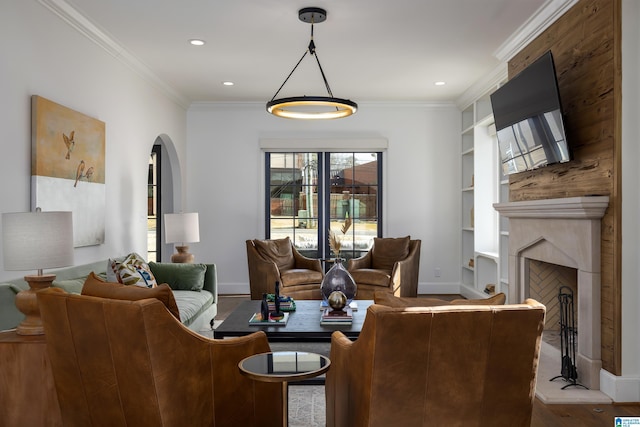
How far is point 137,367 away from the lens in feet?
6.44

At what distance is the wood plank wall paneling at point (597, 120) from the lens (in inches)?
121

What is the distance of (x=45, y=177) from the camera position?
3.46m

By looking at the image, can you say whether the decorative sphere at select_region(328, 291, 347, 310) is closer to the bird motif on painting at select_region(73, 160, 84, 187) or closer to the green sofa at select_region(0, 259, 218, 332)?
the green sofa at select_region(0, 259, 218, 332)

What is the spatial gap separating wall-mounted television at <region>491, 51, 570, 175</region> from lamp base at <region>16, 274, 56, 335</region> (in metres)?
3.16

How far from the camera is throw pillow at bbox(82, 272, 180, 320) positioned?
2088 millimetres

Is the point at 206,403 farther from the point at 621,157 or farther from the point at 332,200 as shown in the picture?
the point at 332,200

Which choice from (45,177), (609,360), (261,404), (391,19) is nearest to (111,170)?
(45,177)

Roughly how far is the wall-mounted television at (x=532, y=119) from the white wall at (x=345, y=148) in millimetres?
2703

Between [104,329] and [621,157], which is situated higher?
[621,157]

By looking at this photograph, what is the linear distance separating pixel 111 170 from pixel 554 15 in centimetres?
384

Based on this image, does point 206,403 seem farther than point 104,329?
Yes

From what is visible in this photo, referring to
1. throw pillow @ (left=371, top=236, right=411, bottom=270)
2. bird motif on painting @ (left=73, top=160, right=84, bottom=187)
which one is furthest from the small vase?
throw pillow @ (left=371, top=236, right=411, bottom=270)

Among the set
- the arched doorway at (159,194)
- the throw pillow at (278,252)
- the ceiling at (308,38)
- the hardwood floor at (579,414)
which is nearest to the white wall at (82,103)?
the ceiling at (308,38)

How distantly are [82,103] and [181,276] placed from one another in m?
1.71
